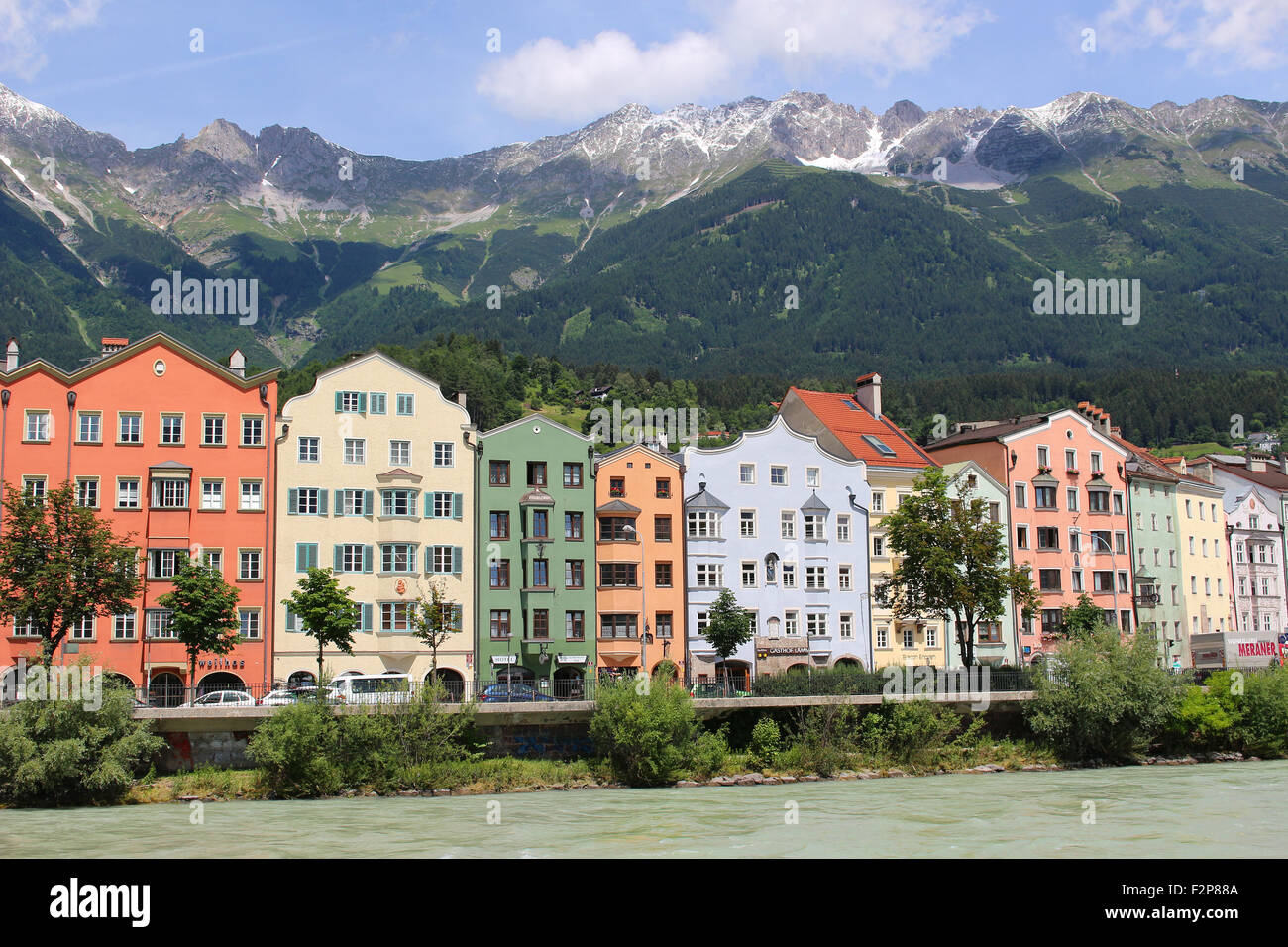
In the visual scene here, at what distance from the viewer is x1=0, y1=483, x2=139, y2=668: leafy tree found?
1946 inches

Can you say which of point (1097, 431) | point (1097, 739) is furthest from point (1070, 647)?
point (1097, 431)

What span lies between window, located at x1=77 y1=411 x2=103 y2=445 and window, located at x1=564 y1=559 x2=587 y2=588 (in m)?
24.2

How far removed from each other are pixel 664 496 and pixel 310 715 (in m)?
29.1

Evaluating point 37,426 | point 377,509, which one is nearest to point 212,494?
point 377,509

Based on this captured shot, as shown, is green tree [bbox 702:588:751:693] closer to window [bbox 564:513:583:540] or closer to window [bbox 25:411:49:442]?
window [bbox 564:513:583:540]

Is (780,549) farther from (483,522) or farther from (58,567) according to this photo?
(58,567)

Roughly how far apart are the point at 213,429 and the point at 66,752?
81.0ft

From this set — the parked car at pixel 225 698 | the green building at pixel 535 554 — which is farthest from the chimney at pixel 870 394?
the parked car at pixel 225 698

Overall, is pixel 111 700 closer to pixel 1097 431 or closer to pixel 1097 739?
pixel 1097 739

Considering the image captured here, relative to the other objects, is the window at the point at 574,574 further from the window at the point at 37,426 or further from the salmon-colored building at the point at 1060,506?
the salmon-colored building at the point at 1060,506

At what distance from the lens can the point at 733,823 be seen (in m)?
35.9

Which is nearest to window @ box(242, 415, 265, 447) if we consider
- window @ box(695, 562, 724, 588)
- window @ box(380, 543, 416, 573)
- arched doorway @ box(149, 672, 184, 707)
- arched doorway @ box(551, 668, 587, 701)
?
window @ box(380, 543, 416, 573)

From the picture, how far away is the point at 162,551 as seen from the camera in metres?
59.8

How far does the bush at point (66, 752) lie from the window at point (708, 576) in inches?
1296
